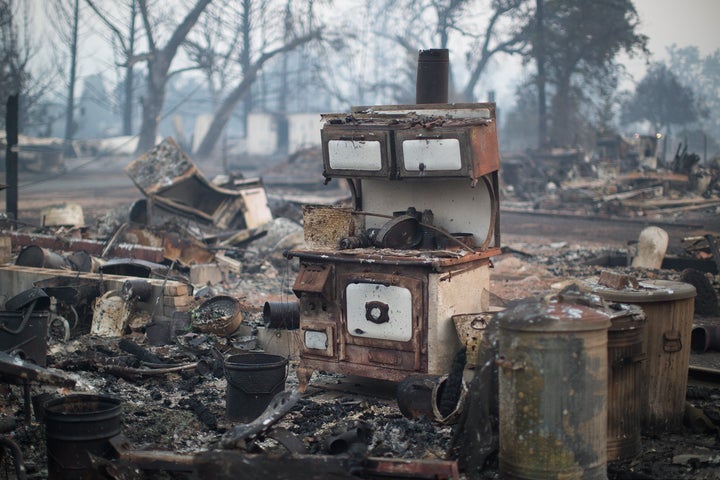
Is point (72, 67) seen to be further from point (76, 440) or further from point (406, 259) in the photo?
point (76, 440)

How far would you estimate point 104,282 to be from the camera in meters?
8.85

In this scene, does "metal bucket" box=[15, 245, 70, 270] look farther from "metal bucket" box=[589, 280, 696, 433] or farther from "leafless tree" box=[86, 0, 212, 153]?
"leafless tree" box=[86, 0, 212, 153]

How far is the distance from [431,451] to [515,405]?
996 millimetres

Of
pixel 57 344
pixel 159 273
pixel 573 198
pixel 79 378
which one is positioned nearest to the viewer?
pixel 79 378

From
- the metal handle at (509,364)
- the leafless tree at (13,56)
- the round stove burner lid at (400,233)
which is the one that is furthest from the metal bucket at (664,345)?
the leafless tree at (13,56)

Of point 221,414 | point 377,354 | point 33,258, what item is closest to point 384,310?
point 377,354

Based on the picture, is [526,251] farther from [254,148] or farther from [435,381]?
[254,148]

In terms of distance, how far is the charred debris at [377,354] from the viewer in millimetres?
4414

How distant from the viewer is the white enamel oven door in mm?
6203

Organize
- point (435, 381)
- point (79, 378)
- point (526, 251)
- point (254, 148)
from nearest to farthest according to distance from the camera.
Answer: point (435, 381) < point (79, 378) < point (526, 251) < point (254, 148)

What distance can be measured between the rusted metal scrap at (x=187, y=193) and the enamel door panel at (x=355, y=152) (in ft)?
24.0

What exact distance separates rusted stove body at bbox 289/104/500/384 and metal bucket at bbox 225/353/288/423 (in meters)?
0.74

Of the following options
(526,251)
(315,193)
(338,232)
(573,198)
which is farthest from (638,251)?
(315,193)

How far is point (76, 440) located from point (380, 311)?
2.55m
